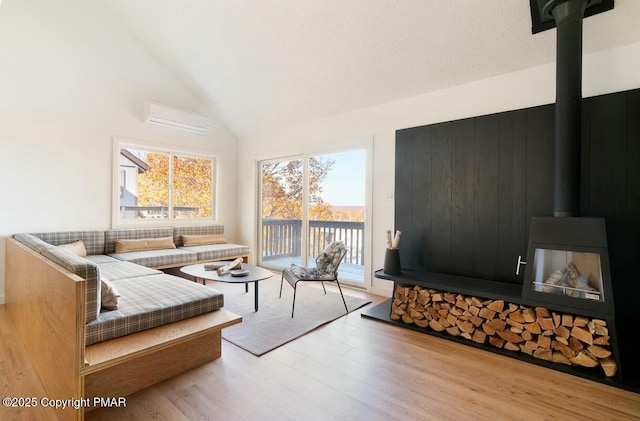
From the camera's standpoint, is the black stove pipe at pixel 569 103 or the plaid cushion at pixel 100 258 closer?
the black stove pipe at pixel 569 103

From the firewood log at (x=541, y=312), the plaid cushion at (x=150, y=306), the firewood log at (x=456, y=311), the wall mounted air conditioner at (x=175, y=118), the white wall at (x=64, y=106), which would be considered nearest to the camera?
the plaid cushion at (x=150, y=306)

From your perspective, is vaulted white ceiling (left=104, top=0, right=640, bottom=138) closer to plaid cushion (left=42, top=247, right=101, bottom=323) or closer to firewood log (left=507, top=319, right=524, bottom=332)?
firewood log (left=507, top=319, right=524, bottom=332)

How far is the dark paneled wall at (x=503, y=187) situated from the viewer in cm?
226

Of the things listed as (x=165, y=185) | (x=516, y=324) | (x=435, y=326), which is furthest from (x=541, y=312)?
(x=165, y=185)

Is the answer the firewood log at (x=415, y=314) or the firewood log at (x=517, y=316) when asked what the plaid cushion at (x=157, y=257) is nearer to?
the firewood log at (x=415, y=314)

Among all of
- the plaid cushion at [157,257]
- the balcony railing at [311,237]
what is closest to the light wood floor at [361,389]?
the plaid cushion at [157,257]

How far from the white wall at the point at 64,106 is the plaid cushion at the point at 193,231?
0.92 m

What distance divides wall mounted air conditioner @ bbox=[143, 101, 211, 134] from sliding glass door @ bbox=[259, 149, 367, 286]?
1.19m

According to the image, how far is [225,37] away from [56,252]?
305 cm

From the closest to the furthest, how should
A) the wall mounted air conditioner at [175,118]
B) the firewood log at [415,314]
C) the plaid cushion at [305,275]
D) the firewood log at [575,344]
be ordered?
the firewood log at [575,344] < the firewood log at [415,314] < the plaid cushion at [305,275] < the wall mounted air conditioner at [175,118]

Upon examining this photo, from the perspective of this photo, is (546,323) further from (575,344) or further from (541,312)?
(575,344)

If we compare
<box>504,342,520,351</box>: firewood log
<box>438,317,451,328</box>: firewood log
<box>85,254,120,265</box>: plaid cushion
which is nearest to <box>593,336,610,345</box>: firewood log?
<box>504,342,520,351</box>: firewood log

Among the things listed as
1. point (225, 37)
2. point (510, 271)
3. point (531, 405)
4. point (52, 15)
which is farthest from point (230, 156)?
point (531, 405)

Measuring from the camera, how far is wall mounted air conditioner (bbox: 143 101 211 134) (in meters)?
4.51
